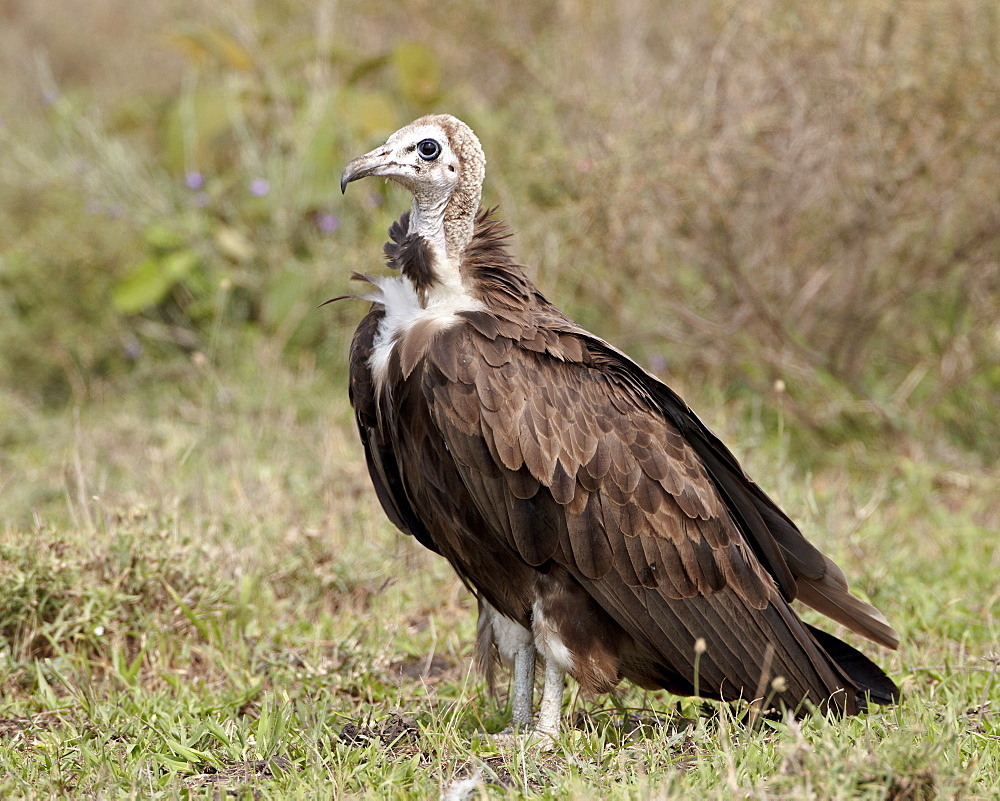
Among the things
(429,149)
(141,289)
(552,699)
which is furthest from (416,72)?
(552,699)

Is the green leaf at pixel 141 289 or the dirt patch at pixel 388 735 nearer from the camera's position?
the dirt patch at pixel 388 735

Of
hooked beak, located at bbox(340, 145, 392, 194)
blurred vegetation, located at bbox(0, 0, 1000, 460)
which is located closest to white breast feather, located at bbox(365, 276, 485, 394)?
hooked beak, located at bbox(340, 145, 392, 194)

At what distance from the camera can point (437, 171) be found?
3287 mm

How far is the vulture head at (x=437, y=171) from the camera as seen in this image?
3.28 metres

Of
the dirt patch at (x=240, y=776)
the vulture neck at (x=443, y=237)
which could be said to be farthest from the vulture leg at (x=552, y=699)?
the vulture neck at (x=443, y=237)

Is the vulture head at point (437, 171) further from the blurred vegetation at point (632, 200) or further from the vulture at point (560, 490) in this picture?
the blurred vegetation at point (632, 200)

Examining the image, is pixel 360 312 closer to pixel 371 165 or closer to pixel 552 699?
pixel 371 165

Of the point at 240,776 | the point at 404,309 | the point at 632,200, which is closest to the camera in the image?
the point at 240,776

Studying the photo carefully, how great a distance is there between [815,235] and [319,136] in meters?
3.00

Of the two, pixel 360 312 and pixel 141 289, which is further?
pixel 141 289

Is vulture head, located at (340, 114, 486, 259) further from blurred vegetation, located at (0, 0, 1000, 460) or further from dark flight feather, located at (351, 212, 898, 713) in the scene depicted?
blurred vegetation, located at (0, 0, 1000, 460)

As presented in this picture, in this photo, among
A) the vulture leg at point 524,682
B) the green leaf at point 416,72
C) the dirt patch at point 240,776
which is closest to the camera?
the dirt patch at point 240,776

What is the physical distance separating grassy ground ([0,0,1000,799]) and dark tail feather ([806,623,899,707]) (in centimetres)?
7

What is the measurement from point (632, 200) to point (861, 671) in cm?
312
